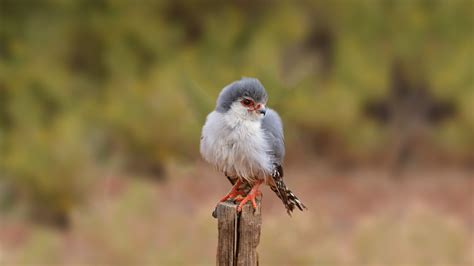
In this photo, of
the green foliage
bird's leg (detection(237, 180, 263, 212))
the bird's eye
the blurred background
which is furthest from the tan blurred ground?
the bird's eye

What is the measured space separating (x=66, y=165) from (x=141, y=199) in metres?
1.77

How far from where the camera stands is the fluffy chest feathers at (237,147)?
2.78 m

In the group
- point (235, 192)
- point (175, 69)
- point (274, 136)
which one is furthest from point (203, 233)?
point (175, 69)

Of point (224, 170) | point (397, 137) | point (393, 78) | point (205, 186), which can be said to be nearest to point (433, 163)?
point (397, 137)

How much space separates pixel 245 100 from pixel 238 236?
0.51m

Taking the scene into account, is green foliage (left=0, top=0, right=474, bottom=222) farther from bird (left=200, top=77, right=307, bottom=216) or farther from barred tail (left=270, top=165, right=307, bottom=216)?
bird (left=200, top=77, right=307, bottom=216)

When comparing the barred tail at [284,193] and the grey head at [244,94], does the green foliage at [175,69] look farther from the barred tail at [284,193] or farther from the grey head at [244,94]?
the grey head at [244,94]

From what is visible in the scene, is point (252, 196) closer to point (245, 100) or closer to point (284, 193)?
point (284, 193)

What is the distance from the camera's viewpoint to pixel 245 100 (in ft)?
9.16

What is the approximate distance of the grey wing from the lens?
2824 millimetres

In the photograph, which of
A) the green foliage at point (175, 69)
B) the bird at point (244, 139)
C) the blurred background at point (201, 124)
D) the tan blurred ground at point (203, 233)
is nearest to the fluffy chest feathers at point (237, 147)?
the bird at point (244, 139)

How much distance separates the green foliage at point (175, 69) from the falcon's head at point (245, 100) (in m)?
4.22

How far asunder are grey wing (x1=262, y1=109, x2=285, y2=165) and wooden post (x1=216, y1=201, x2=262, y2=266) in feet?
0.84

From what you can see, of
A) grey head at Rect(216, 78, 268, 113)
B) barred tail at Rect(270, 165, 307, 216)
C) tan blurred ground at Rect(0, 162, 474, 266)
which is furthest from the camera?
tan blurred ground at Rect(0, 162, 474, 266)
